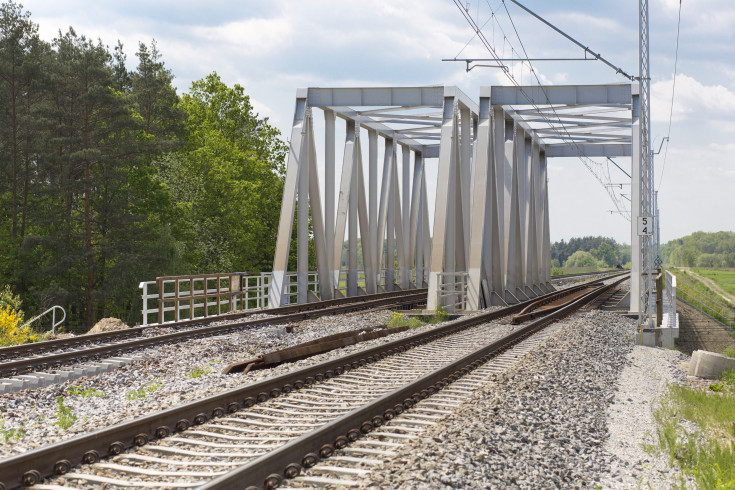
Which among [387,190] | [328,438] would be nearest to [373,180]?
[387,190]

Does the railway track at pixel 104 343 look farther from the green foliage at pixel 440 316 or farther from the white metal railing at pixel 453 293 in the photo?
the white metal railing at pixel 453 293

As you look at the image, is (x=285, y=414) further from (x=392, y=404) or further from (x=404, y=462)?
(x=404, y=462)

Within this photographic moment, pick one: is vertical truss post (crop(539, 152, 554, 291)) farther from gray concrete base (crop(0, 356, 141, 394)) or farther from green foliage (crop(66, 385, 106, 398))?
green foliage (crop(66, 385, 106, 398))

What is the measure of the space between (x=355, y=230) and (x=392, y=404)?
23.1 m

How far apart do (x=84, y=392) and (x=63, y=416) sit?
1787mm

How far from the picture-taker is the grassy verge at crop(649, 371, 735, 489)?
6472mm

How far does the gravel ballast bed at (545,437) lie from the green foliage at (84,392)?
4528 mm

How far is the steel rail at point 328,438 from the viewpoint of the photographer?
5.27 metres

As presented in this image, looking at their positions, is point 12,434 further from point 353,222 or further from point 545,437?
point 353,222

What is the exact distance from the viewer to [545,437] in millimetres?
7234

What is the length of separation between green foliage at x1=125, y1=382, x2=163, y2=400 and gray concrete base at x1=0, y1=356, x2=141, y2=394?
1.39 metres

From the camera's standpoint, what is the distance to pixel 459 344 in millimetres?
14867

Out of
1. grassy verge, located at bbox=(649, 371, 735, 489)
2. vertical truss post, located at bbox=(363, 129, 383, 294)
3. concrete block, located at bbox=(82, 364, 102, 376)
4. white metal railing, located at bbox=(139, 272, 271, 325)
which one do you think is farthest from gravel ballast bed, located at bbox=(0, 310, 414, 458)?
vertical truss post, located at bbox=(363, 129, 383, 294)

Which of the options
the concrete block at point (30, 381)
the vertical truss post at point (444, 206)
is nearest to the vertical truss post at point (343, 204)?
the vertical truss post at point (444, 206)
